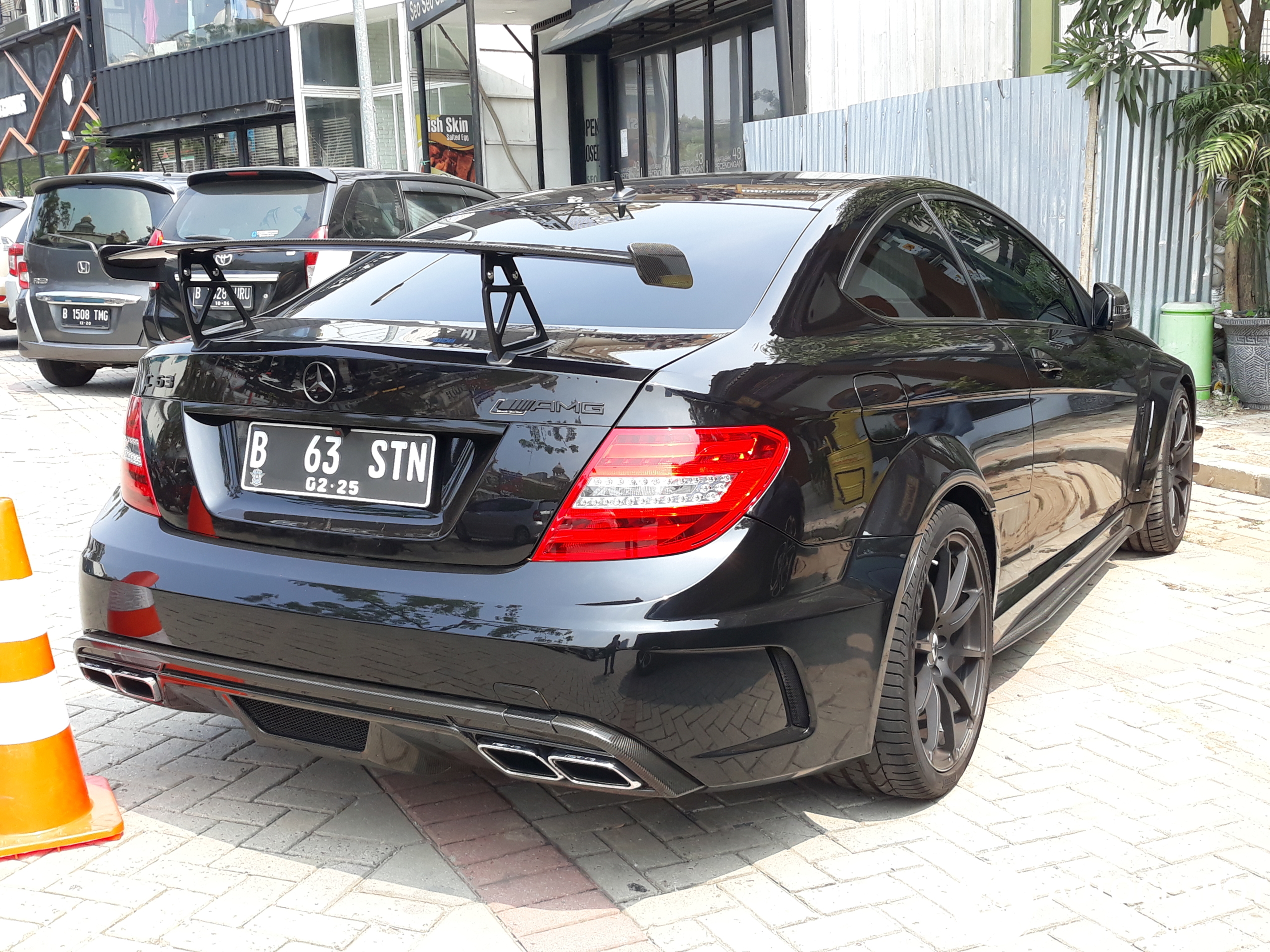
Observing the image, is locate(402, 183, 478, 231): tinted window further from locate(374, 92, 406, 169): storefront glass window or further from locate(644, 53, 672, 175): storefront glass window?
locate(374, 92, 406, 169): storefront glass window

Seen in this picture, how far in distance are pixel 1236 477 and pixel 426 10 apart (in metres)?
12.4

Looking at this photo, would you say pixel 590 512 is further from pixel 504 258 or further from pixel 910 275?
pixel 910 275

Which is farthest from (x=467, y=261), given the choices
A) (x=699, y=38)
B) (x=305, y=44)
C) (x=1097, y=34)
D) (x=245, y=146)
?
(x=245, y=146)

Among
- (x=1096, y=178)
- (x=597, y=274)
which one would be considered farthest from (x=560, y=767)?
(x=1096, y=178)

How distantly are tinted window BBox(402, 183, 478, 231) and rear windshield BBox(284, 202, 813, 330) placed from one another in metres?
6.07

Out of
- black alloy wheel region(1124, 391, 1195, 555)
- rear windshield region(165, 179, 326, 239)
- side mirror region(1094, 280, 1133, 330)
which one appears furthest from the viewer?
rear windshield region(165, 179, 326, 239)

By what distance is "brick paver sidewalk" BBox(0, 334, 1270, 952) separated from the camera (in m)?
2.68

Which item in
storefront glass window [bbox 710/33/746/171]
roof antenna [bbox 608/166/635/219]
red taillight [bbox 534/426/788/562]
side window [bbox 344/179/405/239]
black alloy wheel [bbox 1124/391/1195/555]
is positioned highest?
storefront glass window [bbox 710/33/746/171]

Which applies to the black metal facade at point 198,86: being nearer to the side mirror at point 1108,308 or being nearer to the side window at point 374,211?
the side window at point 374,211

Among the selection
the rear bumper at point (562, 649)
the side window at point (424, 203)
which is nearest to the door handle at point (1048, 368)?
the rear bumper at point (562, 649)

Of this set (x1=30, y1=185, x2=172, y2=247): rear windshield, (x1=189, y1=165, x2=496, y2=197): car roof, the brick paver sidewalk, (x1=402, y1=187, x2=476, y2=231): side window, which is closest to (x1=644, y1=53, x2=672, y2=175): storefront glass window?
(x1=402, y1=187, x2=476, y2=231): side window

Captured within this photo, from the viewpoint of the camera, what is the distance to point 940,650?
10.8 feet

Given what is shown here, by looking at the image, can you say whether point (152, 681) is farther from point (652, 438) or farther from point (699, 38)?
point (699, 38)

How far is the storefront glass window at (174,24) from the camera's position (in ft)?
89.1
